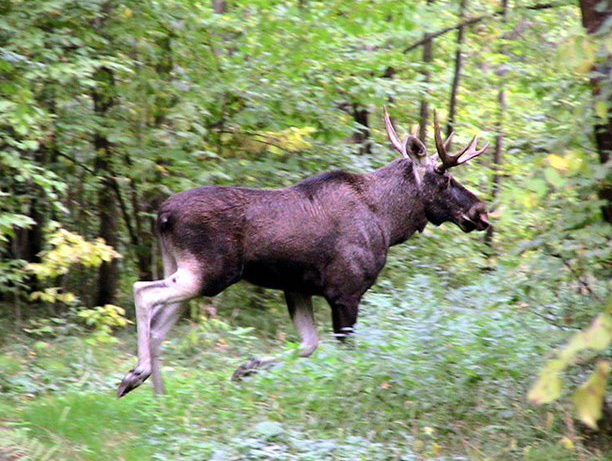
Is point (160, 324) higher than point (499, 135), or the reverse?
point (160, 324)

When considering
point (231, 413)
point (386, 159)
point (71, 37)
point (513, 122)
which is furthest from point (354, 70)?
point (231, 413)

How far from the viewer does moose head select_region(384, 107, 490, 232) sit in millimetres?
9570

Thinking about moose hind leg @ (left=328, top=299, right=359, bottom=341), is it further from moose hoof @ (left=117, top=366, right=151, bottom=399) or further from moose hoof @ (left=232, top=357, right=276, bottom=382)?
moose hoof @ (left=117, top=366, right=151, bottom=399)

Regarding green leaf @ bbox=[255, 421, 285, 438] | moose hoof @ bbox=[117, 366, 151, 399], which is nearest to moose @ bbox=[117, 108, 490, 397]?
moose hoof @ bbox=[117, 366, 151, 399]

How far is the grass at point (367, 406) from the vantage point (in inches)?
276

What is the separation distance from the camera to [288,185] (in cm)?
1212

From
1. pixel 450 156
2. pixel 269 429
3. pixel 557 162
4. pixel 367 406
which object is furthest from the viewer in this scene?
pixel 450 156

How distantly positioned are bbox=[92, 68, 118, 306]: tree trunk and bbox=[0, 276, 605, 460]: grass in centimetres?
408

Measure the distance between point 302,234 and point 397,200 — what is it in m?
1.17

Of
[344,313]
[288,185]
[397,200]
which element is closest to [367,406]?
[344,313]

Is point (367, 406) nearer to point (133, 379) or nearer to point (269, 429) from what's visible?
point (269, 429)

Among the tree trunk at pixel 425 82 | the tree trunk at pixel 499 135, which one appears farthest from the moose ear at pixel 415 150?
the tree trunk at pixel 499 135

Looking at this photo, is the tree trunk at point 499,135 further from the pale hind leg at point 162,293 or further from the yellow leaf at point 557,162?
the yellow leaf at point 557,162

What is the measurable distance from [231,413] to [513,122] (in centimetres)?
1033
